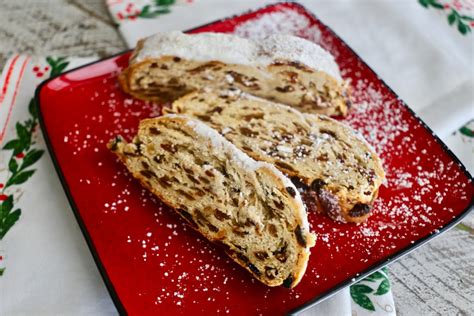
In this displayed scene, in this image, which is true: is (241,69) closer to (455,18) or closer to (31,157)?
(31,157)

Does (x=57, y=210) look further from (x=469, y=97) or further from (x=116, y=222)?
(x=469, y=97)

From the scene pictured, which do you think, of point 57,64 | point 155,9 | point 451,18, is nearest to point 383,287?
point 451,18

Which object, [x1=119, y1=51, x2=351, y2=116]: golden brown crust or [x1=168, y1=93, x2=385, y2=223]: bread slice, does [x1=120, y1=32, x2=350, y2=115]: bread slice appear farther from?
[x1=168, y1=93, x2=385, y2=223]: bread slice

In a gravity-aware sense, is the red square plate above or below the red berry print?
below

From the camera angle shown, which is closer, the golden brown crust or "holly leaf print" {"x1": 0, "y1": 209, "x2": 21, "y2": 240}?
"holly leaf print" {"x1": 0, "y1": 209, "x2": 21, "y2": 240}

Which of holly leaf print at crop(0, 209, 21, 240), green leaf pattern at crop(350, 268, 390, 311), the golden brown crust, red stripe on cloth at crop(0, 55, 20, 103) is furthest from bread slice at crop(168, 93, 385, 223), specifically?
red stripe on cloth at crop(0, 55, 20, 103)
